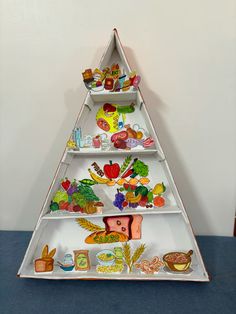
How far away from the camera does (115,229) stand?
139 centimetres

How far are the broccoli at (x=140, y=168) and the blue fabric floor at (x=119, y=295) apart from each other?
1.69 ft

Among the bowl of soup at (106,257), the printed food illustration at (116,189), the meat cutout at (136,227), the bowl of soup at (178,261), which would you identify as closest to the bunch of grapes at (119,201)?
the printed food illustration at (116,189)

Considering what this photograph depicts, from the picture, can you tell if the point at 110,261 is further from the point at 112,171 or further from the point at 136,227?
the point at 112,171

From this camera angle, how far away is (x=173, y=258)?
130cm

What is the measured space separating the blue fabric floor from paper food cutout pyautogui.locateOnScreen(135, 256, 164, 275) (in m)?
0.05

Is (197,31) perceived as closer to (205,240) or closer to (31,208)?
(205,240)

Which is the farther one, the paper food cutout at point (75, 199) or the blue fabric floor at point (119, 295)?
the paper food cutout at point (75, 199)

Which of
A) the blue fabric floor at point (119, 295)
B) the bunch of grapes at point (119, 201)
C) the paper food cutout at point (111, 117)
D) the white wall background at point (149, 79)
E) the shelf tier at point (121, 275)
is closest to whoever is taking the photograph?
the blue fabric floor at point (119, 295)

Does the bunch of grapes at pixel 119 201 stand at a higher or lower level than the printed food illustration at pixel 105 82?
lower

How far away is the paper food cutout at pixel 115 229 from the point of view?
138cm

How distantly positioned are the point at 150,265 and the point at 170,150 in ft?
2.12

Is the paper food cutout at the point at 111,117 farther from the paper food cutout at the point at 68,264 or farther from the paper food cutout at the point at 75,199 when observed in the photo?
the paper food cutout at the point at 68,264

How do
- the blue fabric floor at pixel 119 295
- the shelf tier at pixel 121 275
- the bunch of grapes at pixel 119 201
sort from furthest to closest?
the bunch of grapes at pixel 119 201 → the shelf tier at pixel 121 275 → the blue fabric floor at pixel 119 295

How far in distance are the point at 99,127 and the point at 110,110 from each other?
11 cm
